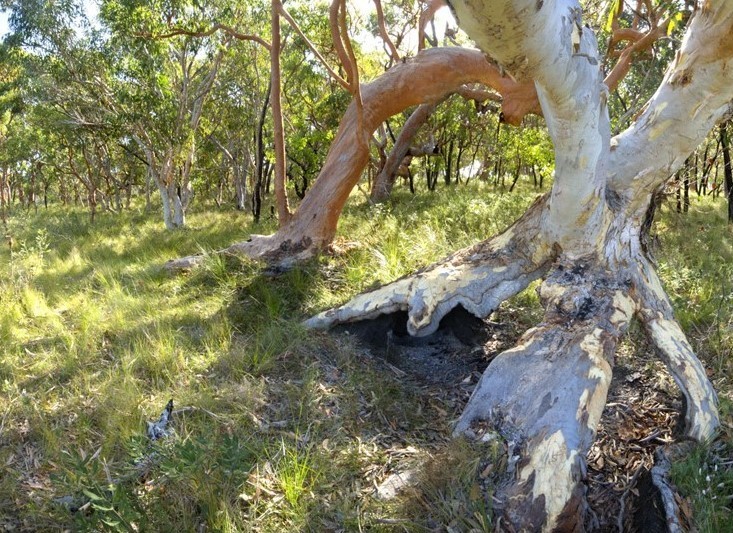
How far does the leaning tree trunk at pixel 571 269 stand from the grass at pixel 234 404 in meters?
0.28

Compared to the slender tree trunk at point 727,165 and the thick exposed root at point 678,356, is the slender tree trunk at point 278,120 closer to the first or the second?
the thick exposed root at point 678,356

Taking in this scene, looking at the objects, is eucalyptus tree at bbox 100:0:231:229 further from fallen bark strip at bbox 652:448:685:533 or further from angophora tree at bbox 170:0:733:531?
fallen bark strip at bbox 652:448:685:533

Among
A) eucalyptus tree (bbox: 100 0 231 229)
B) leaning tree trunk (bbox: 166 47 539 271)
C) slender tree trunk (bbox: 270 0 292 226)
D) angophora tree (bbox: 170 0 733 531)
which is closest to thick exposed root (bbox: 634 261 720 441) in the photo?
angophora tree (bbox: 170 0 733 531)

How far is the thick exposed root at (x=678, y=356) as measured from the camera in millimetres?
2770

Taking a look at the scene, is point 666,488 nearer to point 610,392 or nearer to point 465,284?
Answer: point 610,392

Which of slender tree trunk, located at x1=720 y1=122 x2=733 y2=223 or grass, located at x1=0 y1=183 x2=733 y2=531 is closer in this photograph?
grass, located at x1=0 y1=183 x2=733 y2=531

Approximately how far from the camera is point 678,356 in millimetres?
2998

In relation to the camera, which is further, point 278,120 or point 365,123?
point 365,123

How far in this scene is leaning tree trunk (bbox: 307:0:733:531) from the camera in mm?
2262

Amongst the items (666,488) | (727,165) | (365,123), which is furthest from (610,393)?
(727,165)

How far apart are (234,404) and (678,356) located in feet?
8.57

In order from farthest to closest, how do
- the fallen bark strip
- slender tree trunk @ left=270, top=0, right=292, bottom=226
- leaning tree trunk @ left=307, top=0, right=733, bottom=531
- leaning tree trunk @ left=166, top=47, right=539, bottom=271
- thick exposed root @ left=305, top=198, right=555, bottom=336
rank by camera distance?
leaning tree trunk @ left=166, top=47, right=539, bottom=271
slender tree trunk @ left=270, top=0, right=292, bottom=226
thick exposed root @ left=305, top=198, right=555, bottom=336
leaning tree trunk @ left=307, top=0, right=733, bottom=531
the fallen bark strip

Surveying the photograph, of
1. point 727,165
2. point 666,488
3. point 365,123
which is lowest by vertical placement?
point 666,488

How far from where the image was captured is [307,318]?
4.35 m
